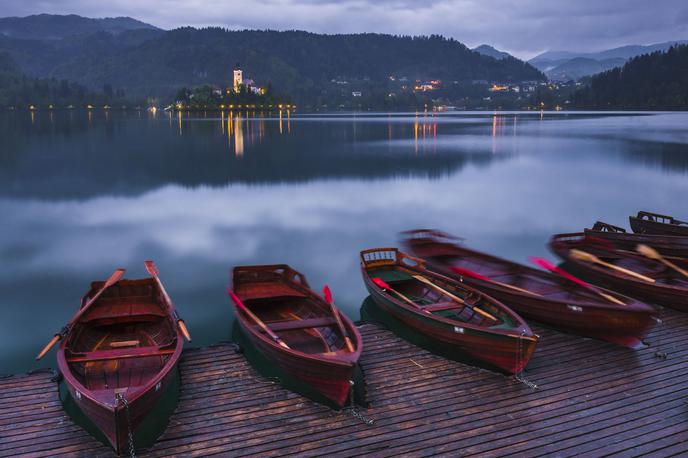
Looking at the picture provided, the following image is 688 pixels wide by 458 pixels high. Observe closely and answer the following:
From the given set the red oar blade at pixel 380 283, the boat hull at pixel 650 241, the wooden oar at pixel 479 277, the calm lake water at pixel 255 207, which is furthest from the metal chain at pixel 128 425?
the boat hull at pixel 650 241

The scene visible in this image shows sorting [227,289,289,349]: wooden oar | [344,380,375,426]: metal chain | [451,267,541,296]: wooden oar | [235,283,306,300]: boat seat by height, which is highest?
[451,267,541,296]: wooden oar

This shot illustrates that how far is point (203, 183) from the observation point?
46.9m

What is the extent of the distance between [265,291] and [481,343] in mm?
6113

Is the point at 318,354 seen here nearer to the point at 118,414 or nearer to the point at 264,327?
the point at 264,327

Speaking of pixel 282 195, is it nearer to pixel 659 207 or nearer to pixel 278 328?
pixel 659 207

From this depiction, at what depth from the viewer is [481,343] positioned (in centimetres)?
1130

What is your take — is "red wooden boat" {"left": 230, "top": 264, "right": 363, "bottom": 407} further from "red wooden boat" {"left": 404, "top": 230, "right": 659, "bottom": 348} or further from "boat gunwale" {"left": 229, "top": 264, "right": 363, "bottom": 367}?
"red wooden boat" {"left": 404, "top": 230, "right": 659, "bottom": 348}

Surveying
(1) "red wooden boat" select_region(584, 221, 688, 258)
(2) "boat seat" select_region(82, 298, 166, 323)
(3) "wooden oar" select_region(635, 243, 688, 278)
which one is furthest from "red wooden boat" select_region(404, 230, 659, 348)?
(2) "boat seat" select_region(82, 298, 166, 323)

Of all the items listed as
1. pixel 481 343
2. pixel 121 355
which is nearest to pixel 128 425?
pixel 121 355

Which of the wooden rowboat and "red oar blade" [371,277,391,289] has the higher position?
"red oar blade" [371,277,391,289]

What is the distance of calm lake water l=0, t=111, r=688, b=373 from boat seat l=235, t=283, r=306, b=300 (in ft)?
5.81

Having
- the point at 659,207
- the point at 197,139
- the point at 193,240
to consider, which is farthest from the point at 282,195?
the point at 197,139

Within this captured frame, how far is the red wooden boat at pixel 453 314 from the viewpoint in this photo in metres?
11.0

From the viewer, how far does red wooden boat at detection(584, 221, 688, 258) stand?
18922mm
